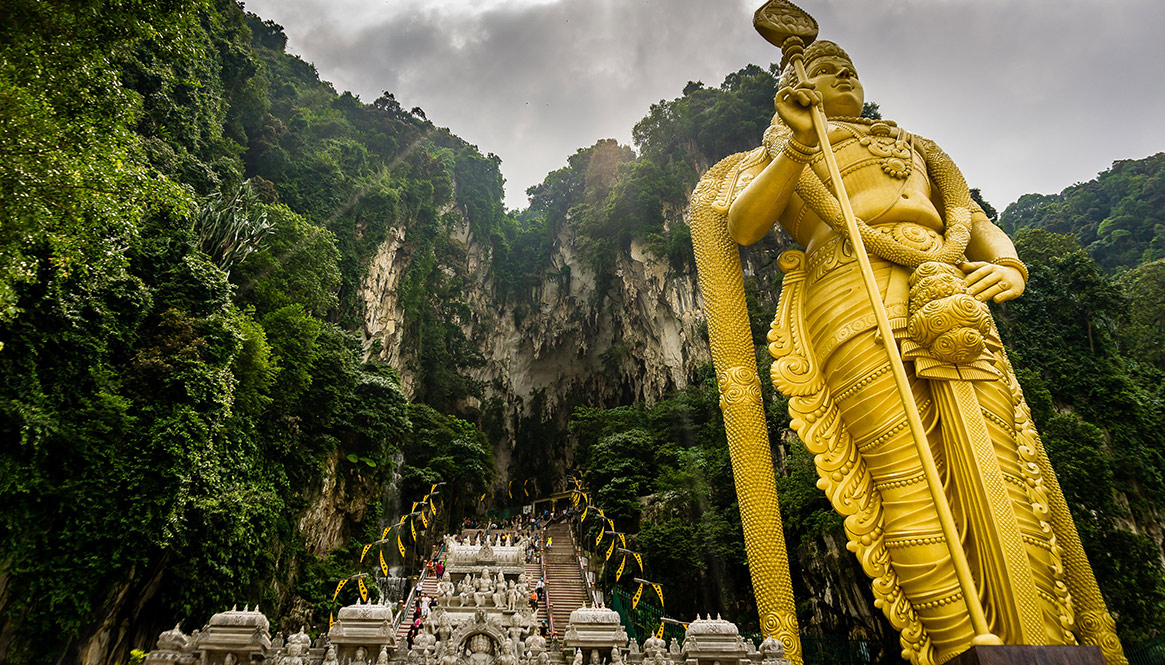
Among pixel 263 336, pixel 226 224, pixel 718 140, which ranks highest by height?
pixel 718 140

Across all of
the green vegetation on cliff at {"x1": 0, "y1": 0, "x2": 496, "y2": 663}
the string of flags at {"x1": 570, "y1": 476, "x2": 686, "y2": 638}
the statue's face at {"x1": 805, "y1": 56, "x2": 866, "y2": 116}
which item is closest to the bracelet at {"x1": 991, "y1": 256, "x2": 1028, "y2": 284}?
the statue's face at {"x1": 805, "y1": 56, "x2": 866, "y2": 116}

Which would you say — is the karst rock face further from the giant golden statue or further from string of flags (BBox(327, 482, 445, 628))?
the giant golden statue

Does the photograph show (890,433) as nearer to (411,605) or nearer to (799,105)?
(799,105)

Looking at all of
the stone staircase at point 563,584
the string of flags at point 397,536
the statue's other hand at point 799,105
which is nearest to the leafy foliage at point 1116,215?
the stone staircase at point 563,584

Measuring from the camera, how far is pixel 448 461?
18.2m

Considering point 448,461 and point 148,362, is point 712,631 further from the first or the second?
point 448,461

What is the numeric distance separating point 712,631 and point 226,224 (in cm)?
1214

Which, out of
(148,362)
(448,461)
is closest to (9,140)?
(148,362)

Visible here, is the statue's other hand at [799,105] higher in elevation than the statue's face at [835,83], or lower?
lower

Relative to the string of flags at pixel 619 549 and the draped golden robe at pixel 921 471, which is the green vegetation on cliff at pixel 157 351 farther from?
the draped golden robe at pixel 921 471

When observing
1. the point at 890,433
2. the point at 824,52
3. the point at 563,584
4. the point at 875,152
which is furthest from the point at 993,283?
the point at 563,584

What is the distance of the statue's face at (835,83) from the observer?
4949 millimetres

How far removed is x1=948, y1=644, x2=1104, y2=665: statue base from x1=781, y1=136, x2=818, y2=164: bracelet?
3284mm

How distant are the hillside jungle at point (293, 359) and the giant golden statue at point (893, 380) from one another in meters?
5.77
